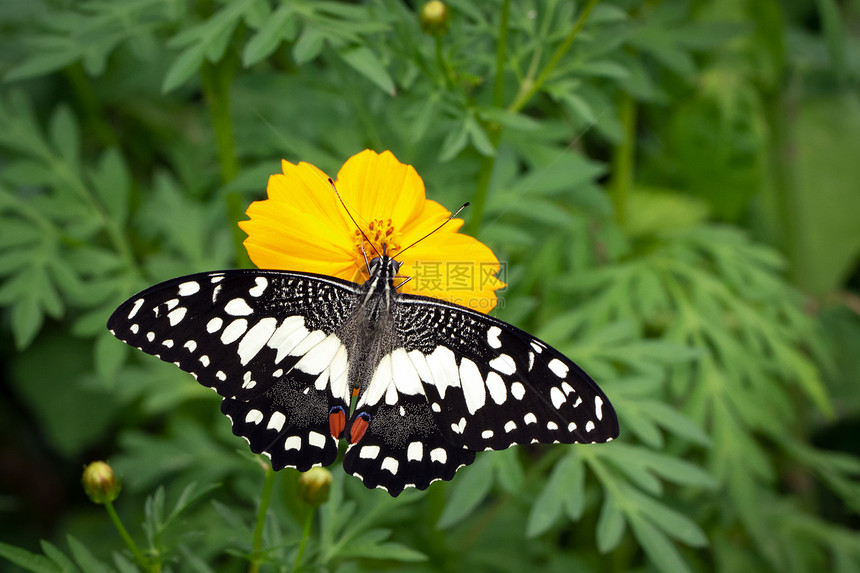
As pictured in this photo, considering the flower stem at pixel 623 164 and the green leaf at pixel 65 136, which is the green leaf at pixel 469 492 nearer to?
the flower stem at pixel 623 164

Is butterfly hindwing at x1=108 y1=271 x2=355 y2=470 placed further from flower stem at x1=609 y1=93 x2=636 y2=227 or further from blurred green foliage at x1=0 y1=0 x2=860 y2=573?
flower stem at x1=609 y1=93 x2=636 y2=227

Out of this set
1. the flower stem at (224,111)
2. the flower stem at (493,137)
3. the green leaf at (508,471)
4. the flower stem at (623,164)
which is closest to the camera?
the flower stem at (493,137)

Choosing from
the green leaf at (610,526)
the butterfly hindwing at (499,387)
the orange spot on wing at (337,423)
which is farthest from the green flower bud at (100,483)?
the green leaf at (610,526)

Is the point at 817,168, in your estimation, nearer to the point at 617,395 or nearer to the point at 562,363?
the point at 617,395

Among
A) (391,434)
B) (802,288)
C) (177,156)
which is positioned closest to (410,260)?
(391,434)

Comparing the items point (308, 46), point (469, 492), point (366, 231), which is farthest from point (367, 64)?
point (469, 492)

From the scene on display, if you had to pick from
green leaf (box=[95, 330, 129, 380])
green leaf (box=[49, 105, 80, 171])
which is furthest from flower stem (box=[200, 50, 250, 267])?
green leaf (box=[49, 105, 80, 171])

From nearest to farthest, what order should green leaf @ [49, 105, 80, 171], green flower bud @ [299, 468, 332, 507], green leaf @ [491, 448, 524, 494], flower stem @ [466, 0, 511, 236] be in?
green flower bud @ [299, 468, 332, 507] → flower stem @ [466, 0, 511, 236] → green leaf @ [491, 448, 524, 494] → green leaf @ [49, 105, 80, 171]
